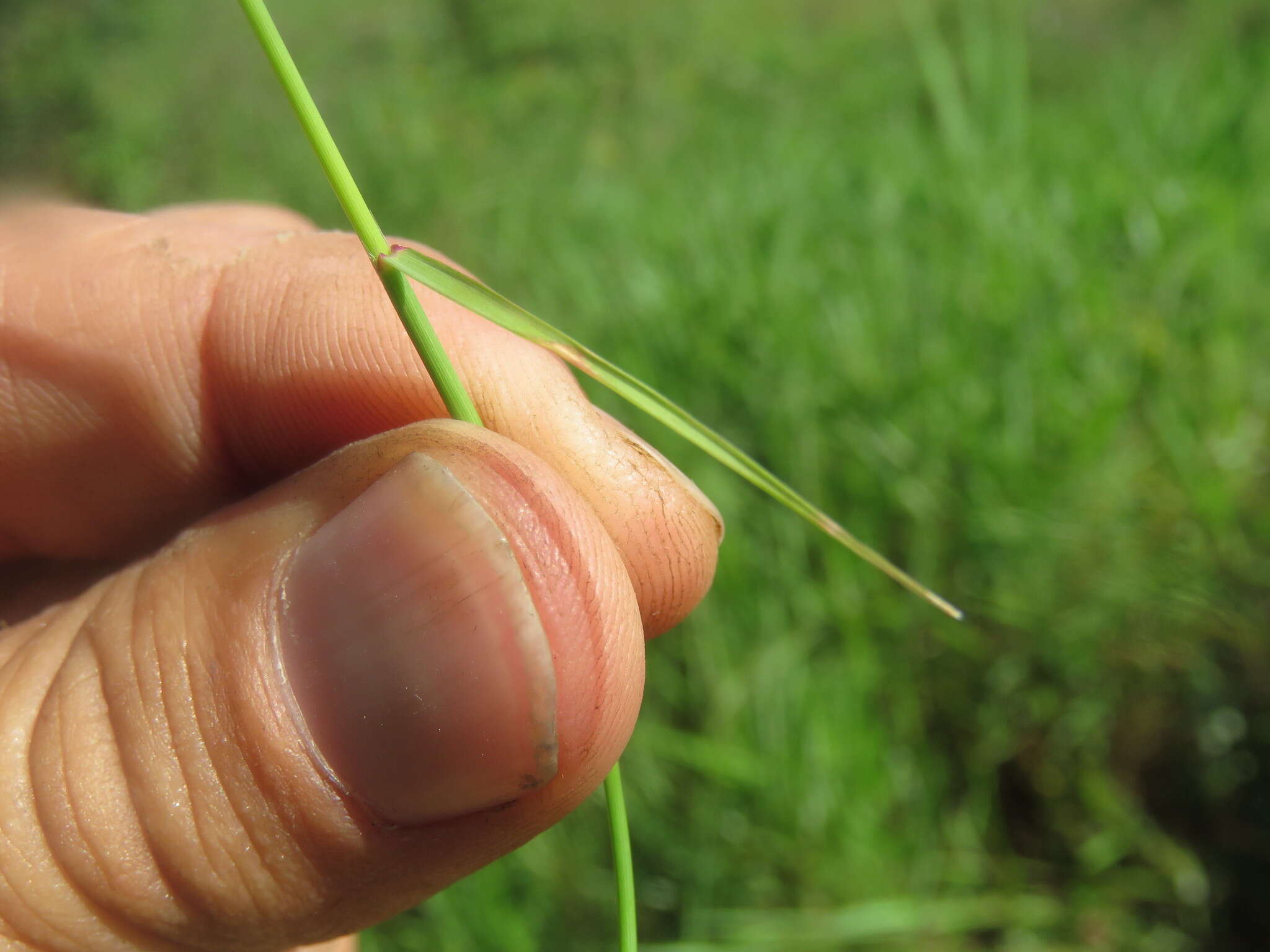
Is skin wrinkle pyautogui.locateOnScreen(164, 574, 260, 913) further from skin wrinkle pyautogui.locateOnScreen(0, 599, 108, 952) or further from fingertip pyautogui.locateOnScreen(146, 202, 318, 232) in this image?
fingertip pyautogui.locateOnScreen(146, 202, 318, 232)

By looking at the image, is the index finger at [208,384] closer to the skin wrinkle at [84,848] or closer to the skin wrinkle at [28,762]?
the skin wrinkle at [28,762]

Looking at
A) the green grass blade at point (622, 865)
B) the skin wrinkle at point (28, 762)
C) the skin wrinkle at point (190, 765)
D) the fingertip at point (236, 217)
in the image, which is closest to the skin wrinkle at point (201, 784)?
the skin wrinkle at point (190, 765)

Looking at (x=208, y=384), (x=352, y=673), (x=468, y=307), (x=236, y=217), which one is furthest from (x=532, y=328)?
(x=236, y=217)

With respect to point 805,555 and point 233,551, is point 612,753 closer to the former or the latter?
point 233,551

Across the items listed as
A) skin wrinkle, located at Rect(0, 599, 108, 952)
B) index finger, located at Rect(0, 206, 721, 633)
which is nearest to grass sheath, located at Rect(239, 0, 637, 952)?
index finger, located at Rect(0, 206, 721, 633)

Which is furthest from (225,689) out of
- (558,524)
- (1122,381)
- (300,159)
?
(300,159)

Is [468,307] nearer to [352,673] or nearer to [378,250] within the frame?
[378,250]
